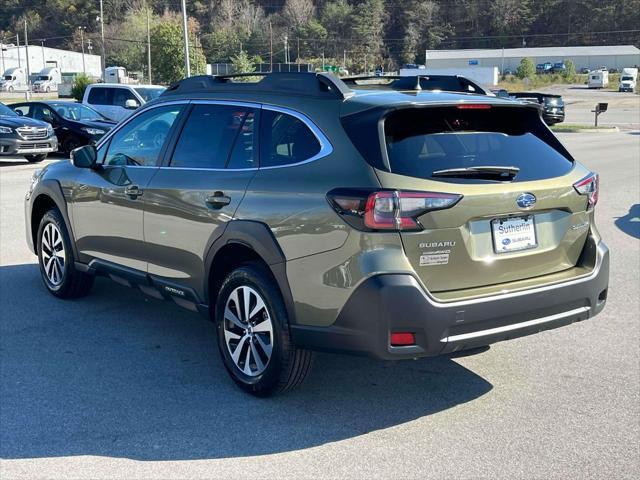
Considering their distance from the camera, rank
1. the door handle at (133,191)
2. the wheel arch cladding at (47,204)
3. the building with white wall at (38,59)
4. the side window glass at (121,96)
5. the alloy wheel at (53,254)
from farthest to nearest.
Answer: the building with white wall at (38,59) → the side window glass at (121,96) → the alloy wheel at (53,254) → the wheel arch cladding at (47,204) → the door handle at (133,191)

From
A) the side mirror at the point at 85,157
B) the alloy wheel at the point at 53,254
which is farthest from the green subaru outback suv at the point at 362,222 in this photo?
the alloy wheel at the point at 53,254

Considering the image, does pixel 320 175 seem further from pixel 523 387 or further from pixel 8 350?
pixel 8 350

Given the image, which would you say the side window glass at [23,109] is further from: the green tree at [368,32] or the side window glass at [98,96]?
the green tree at [368,32]

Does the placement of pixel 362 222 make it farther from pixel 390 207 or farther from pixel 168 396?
pixel 168 396

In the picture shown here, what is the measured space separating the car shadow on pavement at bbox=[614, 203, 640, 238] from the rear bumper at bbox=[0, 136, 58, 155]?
14054 millimetres

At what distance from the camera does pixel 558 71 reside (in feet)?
364

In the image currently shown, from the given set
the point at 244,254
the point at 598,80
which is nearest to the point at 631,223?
the point at 244,254

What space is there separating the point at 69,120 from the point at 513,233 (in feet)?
62.0

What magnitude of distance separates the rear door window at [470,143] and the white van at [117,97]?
20848 millimetres

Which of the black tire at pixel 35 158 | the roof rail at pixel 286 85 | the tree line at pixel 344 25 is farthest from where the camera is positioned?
the tree line at pixel 344 25

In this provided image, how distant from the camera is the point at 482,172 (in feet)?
13.4

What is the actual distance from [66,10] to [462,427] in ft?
544

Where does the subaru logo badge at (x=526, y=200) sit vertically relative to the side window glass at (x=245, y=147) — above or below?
below

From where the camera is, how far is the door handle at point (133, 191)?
17.7ft
